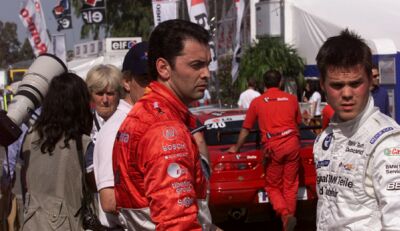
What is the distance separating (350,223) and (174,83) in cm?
93

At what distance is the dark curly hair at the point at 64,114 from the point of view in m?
4.90

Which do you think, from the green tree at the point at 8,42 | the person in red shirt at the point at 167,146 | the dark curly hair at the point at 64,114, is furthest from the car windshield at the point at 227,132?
the green tree at the point at 8,42

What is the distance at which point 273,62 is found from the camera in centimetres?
2081

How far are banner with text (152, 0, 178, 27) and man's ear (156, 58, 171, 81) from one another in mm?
17160

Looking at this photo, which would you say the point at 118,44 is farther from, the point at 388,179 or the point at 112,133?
the point at 388,179

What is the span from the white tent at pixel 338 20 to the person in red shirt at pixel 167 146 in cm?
1205

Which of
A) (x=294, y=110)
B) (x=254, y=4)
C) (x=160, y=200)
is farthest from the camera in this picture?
(x=254, y=4)

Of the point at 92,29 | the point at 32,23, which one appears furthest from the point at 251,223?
the point at 92,29

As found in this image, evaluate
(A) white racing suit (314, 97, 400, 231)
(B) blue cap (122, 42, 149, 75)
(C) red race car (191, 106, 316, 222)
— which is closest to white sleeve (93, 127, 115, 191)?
(B) blue cap (122, 42, 149, 75)

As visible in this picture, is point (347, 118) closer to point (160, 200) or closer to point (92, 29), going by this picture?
point (160, 200)

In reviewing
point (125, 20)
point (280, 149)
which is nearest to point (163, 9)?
point (280, 149)

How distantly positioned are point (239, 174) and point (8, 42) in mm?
102784

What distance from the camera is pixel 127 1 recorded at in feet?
168

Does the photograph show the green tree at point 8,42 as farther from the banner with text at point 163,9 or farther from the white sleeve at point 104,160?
the white sleeve at point 104,160
